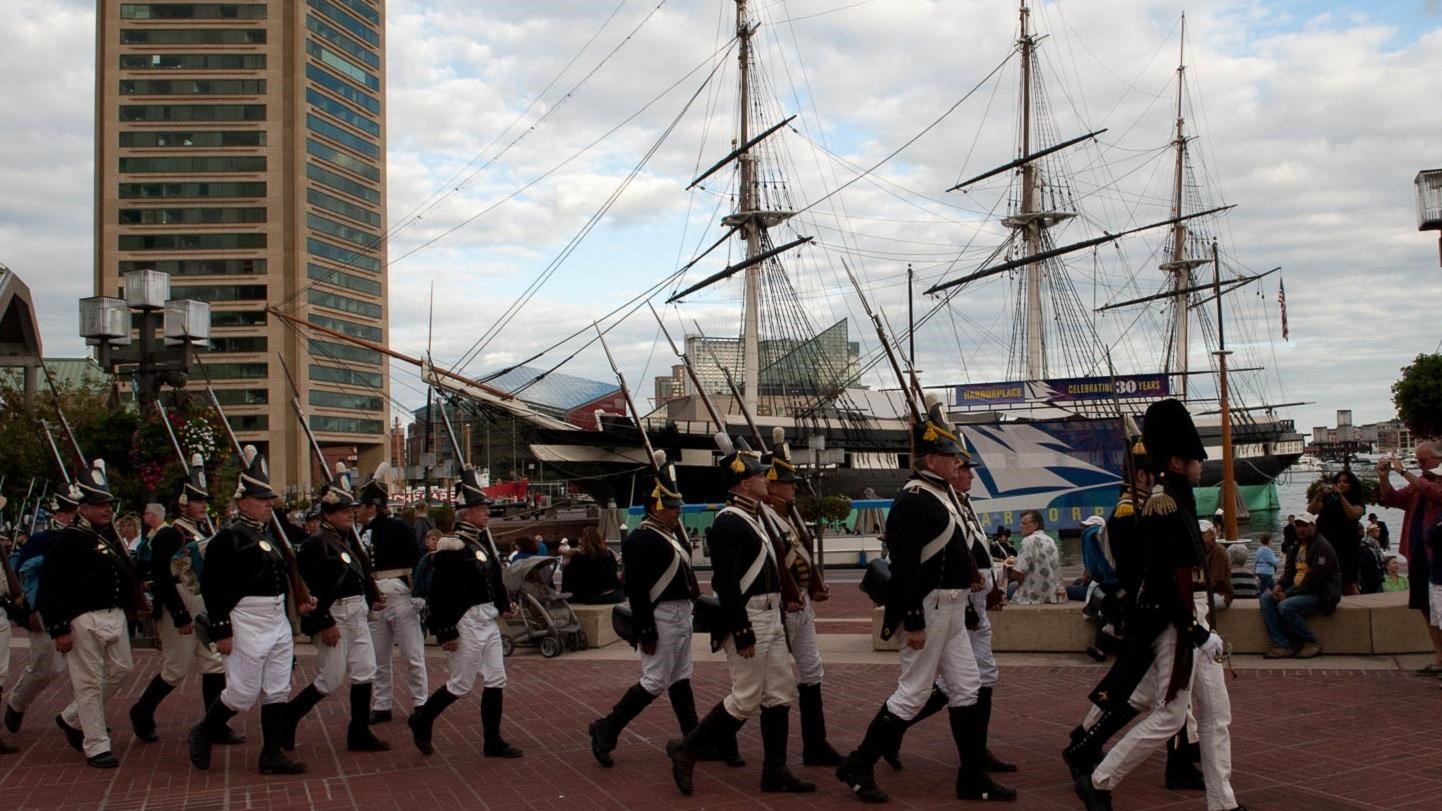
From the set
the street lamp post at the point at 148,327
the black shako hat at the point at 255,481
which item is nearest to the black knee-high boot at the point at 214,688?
the black shako hat at the point at 255,481

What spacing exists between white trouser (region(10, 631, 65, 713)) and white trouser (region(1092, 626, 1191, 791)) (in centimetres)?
723

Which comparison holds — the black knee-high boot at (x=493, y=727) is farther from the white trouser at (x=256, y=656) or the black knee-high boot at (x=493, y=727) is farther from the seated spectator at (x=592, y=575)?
the seated spectator at (x=592, y=575)

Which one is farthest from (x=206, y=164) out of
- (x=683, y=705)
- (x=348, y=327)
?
(x=683, y=705)

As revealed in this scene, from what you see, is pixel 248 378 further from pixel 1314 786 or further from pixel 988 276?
pixel 1314 786

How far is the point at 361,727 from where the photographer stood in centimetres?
797

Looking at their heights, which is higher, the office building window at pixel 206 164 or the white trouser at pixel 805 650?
the office building window at pixel 206 164

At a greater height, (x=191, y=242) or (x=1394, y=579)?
(x=191, y=242)

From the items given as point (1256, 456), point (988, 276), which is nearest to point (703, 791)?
point (988, 276)

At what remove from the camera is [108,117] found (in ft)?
257

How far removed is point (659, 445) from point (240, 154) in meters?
43.6

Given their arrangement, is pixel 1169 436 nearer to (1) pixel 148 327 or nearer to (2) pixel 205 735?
(2) pixel 205 735

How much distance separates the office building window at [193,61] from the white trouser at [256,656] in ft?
267

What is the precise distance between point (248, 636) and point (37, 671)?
2447mm

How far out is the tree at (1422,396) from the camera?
47812mm
